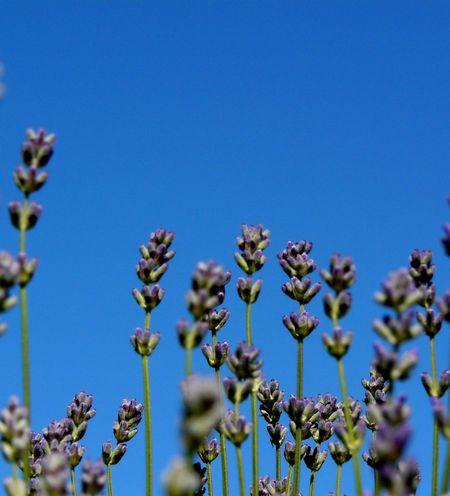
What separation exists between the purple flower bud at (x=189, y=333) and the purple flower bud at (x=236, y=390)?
2.14 feet

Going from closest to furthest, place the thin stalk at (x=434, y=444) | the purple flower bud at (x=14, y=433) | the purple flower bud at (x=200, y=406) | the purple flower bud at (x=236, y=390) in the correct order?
the purple flower bud at (x=200, y=406)
the purple flower bud at (x=14, y=433)
the purple flower bud at (x=236, y=390)
the thin stalk at (x=434, y=444)

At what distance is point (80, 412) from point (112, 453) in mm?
256

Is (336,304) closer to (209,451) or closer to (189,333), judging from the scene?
(189,333)

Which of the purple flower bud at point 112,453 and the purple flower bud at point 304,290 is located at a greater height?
the purple flower bud at point 304,290

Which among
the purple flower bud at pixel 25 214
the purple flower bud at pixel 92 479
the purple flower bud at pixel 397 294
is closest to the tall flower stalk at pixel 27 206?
the purple flower bud at pixel 25 214

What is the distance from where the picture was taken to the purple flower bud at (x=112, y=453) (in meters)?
3.35

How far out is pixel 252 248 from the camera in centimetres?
298

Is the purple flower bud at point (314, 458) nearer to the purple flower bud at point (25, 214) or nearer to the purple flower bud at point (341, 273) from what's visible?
the purple flower bud at point (341, 273)

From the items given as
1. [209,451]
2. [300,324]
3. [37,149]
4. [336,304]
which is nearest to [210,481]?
[209,451]

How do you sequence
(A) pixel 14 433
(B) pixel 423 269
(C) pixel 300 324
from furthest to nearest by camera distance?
(C) pixel 300 324
(B) pixel 423 269
(A) pixel 14 433

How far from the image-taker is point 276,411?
3.61m

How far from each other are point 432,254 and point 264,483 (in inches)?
53.2

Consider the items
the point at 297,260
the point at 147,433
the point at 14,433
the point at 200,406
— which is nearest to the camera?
the point at 200,406

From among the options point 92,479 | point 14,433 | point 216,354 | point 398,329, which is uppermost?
point 216,354
